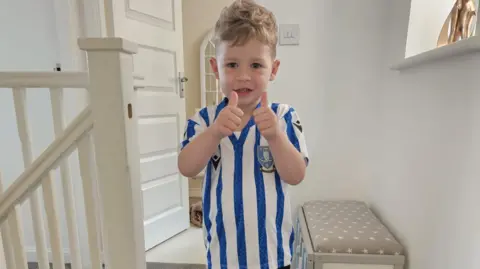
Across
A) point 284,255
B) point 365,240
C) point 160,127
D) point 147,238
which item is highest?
point 160,127

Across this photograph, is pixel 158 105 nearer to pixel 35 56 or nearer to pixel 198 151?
pixel 35 56

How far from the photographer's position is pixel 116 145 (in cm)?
77

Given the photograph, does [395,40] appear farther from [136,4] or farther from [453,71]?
[136,4]

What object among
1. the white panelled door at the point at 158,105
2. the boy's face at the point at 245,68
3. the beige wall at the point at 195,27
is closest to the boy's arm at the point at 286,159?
the boy's face at the point at 245,68

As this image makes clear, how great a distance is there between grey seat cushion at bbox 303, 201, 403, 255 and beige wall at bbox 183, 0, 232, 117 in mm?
1861

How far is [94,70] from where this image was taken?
2.39 feet

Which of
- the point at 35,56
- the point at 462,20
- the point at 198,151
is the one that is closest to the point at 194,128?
the point at 198,151

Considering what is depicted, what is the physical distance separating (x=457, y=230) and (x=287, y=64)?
99cm

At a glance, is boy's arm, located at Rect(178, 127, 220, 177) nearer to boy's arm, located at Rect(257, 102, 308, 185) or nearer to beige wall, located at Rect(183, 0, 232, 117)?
boy's arm, located at Rect(257, 102, 308, 185)

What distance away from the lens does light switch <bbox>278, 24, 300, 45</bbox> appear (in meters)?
1.46

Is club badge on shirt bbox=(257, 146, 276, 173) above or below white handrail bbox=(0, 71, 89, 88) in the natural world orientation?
below

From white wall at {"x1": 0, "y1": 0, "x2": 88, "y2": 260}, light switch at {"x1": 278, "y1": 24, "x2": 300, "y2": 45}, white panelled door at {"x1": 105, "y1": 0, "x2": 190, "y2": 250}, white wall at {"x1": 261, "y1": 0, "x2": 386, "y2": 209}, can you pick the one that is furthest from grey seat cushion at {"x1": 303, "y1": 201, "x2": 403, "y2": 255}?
white wall at {"x1": 0, "y1": 0, "x2": 88, "y2": 260}

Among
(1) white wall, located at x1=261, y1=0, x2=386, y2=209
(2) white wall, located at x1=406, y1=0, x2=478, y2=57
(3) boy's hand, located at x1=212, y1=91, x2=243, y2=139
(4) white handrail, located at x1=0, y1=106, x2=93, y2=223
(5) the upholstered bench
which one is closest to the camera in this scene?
(3) boy's hand, located at x1=212, y1=91, x2=243, y2=139

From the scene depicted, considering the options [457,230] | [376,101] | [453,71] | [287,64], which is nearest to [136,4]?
[287,64]
